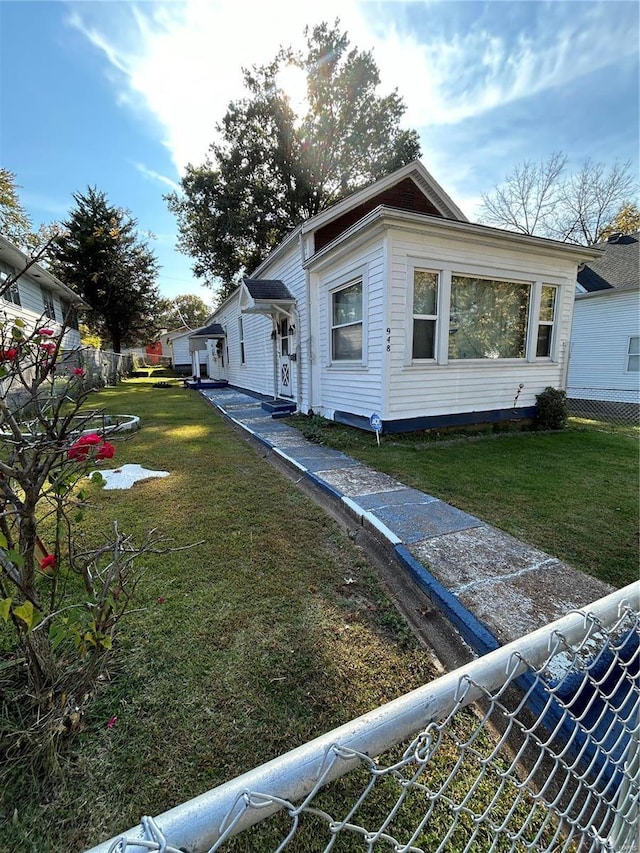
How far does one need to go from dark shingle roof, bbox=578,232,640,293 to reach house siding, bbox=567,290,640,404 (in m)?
0.31

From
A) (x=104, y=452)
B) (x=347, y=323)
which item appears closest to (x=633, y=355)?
(x=347, y=323)

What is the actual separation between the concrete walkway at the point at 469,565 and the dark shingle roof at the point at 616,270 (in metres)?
12.4

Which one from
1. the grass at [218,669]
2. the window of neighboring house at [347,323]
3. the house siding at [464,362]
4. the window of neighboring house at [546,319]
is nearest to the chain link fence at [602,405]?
the window of neighboring house at [546,319]

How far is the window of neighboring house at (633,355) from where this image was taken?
1155cm

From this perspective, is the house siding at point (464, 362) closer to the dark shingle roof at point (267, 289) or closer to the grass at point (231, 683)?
the grass at point (231, 683)

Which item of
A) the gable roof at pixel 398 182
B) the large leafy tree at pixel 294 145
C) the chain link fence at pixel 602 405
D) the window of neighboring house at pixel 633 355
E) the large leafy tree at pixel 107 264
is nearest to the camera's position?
the gable roof at pixel 398 182

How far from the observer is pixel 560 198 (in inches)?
840

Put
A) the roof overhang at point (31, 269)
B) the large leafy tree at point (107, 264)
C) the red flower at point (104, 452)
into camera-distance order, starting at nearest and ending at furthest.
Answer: the red flower at point (104, 452) < the roof overhang at point (31, 269) < the large leafy tree at point (107, 264)

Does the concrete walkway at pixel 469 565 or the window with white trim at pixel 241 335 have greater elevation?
the window with white trim at pixel 241 335

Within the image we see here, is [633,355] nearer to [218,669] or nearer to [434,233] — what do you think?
[434,233]

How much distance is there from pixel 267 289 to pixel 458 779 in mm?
8956

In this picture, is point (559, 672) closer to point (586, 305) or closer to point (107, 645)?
point (107, 645)

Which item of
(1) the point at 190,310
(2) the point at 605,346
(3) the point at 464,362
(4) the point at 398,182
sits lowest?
(3) the point at 464,362

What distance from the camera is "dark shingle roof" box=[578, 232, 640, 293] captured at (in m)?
11.6
